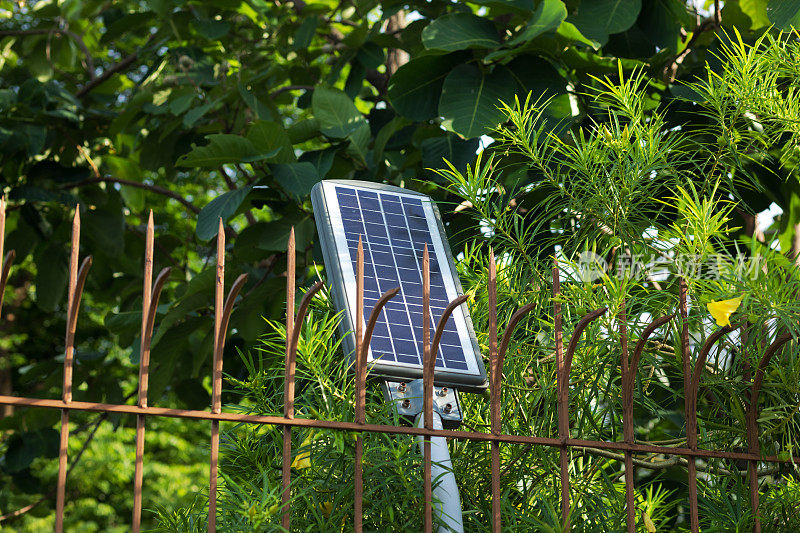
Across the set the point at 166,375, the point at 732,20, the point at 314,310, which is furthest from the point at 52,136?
the point at 732,20

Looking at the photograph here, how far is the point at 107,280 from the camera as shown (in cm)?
474

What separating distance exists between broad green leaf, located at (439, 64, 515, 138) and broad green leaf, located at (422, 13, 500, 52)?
9 cm

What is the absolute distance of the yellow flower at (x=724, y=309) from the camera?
1.66 meters

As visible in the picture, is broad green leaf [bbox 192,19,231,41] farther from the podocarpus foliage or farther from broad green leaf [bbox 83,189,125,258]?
the podocarpus foliage

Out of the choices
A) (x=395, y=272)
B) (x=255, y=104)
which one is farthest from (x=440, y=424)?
(x=255, y=104)

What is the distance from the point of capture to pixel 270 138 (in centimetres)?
278

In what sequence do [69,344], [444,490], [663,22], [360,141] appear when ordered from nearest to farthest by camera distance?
[69,344] → [444,490] → [663,22] → [360,141]

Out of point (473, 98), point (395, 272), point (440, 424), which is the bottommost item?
point (440, 424)

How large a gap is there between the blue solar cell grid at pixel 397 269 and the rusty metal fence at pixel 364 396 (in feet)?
0.43

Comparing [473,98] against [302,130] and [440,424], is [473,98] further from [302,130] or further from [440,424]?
[440,424]

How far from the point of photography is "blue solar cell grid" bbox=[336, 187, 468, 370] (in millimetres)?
1816

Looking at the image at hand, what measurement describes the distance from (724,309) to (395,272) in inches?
29.0

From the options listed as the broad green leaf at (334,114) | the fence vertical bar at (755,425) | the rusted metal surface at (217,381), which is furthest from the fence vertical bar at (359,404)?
the broad green leaf at (334,114)

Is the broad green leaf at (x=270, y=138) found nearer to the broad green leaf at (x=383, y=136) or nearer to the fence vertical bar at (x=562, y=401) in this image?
the broad green leaf at (x=383, y=136)
